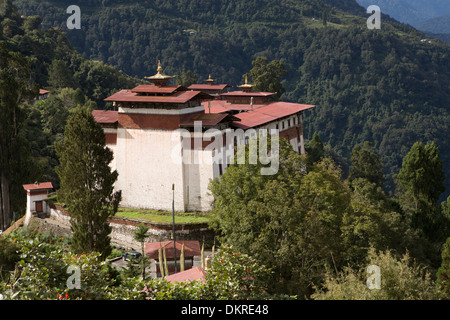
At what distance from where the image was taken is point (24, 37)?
80.6m

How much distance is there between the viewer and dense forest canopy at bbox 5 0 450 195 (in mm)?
132000

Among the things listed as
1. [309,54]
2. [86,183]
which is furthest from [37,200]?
[309,54]

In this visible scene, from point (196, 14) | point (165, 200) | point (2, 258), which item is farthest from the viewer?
point (196, 14)

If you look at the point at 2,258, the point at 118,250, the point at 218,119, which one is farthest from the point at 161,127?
the point at 2,258

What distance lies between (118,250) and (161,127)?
808 cm

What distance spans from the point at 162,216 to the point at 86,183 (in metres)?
8.56

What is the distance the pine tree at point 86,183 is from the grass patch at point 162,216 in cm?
651

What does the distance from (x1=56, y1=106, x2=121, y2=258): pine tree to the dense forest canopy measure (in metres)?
96.7

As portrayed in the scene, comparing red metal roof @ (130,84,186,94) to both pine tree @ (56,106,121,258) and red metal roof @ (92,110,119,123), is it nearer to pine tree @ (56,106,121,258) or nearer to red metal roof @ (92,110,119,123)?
red metal roof @ (92,110,119,123)

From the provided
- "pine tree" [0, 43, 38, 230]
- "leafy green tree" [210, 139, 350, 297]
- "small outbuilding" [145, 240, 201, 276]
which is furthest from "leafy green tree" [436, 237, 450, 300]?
"pine tree" [0, 43, 38, 230]

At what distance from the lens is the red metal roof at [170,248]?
3209cm

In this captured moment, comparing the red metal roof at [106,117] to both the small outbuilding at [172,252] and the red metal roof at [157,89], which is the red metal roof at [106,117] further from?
the small outbuilding at [172,252]

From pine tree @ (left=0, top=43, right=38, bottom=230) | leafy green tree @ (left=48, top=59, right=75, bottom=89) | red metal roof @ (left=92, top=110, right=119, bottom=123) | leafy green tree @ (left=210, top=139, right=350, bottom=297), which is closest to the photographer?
leafy green tree @ (left=210, top=139, right=350, bottom=297)
